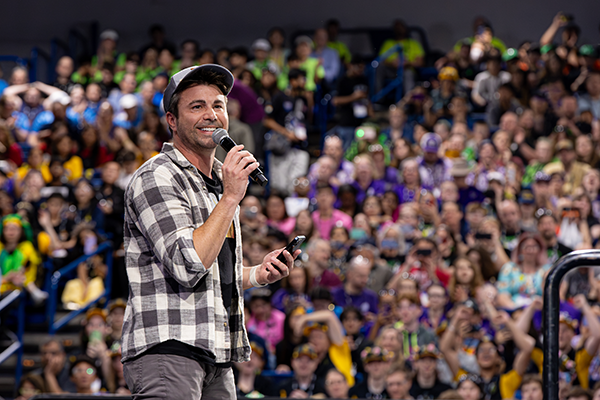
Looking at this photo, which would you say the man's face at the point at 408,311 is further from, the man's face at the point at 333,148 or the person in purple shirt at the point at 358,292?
the man's face at the point at 333,148

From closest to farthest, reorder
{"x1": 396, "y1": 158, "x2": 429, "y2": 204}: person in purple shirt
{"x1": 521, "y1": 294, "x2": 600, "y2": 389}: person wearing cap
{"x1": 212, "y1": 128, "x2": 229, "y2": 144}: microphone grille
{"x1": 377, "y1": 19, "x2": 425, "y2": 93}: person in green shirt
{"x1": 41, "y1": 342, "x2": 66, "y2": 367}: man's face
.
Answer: {"x1": 212, "y1": 128, "x2": 229, "y2": 144}: microphone grille → {"x1": 521, "y1": 294, "x2": 600, "y2": 389}: person wearing cap → {"x1": 41, "y1": 342, "x2": 66, "y2": 367}: man's face → {"x1": 396, "y1": 158, "x2": 429, "y2": 204}: person in purple shirt → {"x1": 377, "y1": 19, "x2": 425, "y2": 93}: person in green shirt

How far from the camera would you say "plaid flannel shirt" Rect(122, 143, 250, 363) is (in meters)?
2.22

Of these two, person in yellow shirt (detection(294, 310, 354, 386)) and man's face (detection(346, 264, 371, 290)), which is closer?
person in yellow shirt (detection(294, 310, 354, 386))

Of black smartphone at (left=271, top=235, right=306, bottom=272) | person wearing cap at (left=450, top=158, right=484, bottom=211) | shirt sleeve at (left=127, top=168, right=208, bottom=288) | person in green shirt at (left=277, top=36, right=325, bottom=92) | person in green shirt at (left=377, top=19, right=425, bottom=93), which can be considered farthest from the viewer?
person in green shirt at (left=377, top=19, right=425, bottom=93)

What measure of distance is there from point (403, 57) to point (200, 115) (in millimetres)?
9407

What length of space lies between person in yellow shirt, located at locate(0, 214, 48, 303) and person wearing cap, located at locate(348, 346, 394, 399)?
131 inches

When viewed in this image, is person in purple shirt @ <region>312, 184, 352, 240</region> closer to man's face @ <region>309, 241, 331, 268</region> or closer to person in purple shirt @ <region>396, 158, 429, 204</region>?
person in purple shirt @ <region>396, 158, 429, 204</region>

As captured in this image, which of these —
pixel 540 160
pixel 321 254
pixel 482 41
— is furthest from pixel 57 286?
pixel 482 41

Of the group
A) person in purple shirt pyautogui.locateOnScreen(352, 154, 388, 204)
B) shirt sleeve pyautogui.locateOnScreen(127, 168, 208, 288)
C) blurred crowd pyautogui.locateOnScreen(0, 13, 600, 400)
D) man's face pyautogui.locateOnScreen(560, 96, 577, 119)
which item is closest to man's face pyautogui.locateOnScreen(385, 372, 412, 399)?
blurred crowd pyautogui.locateOnScreen(0, 13, 600, 400)

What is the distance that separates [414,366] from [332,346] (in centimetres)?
64

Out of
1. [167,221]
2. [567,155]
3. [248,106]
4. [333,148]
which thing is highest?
[248,106]

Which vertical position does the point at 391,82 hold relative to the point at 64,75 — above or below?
below

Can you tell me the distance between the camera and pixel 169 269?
2201 millimetres

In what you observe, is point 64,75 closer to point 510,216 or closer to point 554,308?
point 510,216
